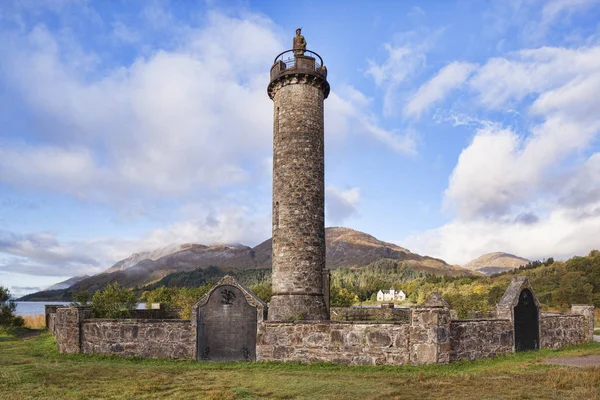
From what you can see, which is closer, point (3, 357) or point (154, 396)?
point (154, 396)

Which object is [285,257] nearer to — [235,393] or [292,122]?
[292,122]

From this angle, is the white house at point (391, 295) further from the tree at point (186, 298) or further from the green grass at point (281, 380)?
the green grass at point (281, 380)

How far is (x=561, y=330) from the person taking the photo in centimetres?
1862

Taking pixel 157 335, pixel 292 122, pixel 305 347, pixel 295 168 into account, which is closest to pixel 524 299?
pixel 305 347

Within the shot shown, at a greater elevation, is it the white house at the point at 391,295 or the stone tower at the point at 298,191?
the stone tower at the point at 298,191

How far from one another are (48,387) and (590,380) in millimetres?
12116

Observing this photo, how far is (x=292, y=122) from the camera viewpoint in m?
21.2

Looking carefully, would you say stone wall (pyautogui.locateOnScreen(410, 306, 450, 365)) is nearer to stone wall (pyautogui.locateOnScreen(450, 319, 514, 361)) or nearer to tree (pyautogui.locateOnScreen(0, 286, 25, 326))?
stone wall (pyautogui.locateOnScreen(450, 319, 514, 361))

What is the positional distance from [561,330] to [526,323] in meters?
2.57

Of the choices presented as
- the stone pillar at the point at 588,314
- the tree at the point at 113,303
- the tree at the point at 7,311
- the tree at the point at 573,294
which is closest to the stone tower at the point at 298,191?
the tree at the point at 113,303

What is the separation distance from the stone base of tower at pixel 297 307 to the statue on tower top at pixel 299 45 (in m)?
10.8

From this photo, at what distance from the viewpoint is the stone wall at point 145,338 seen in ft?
52.2

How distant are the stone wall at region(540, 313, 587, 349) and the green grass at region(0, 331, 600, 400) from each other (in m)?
2.66

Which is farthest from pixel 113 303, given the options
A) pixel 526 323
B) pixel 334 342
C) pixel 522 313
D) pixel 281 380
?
pixel 526 323
